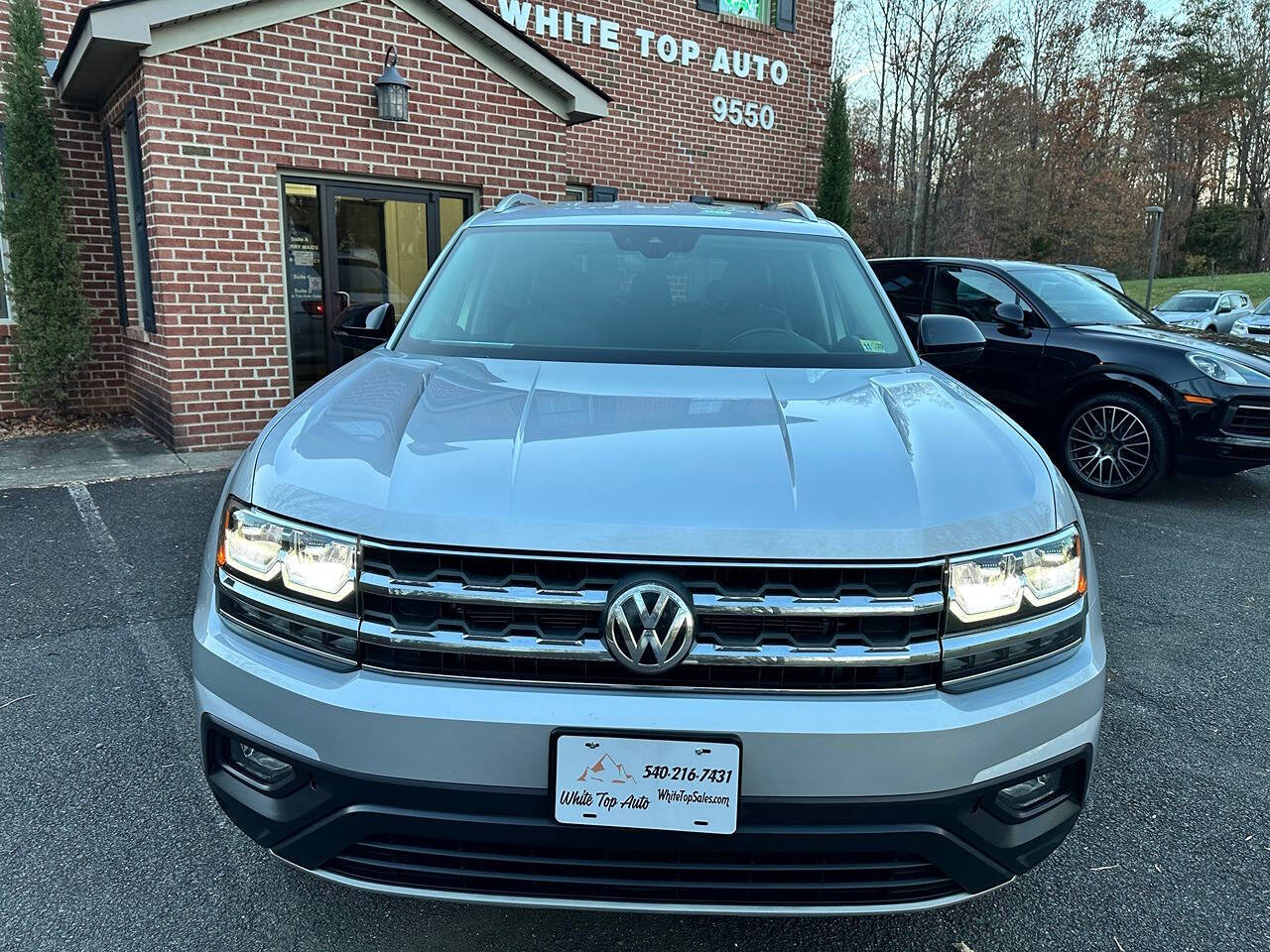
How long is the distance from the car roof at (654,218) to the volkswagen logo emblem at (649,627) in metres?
2.04

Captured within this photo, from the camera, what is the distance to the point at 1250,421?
5785 millimetres

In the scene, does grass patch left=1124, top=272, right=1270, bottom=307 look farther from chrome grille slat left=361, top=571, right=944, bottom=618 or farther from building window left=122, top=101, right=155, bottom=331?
chrome grille slat left=361, top=571, right=944, bottom=618

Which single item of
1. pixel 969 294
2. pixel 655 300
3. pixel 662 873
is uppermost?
pixel 969 294

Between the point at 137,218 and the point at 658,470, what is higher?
the point at 137,218

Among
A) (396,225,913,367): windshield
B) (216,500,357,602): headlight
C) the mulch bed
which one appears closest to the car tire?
(396,225,913,367): windshield

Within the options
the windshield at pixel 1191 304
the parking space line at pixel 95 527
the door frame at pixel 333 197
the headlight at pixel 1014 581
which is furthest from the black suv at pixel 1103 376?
the windshield at pixel 1191 304

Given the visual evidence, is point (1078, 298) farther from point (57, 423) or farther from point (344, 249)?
point (57, 423)

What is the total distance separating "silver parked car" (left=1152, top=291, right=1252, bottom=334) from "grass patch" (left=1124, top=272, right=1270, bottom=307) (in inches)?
580

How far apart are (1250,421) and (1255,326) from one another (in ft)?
49.8

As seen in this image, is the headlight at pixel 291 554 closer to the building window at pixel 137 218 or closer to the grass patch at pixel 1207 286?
the building window at pixel 137 218

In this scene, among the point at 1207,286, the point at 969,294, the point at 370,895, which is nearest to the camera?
the point at 370,895

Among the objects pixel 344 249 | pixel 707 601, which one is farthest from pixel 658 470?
pixel 344 249

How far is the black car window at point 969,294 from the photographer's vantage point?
6.93m

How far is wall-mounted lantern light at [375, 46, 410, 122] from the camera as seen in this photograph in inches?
282
